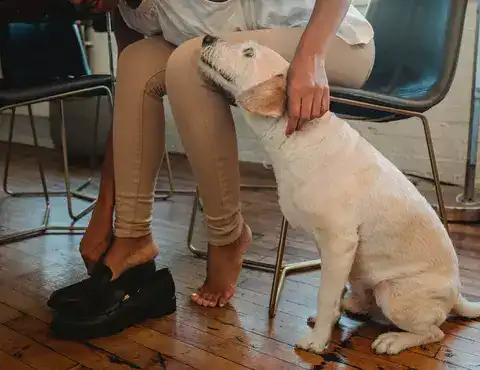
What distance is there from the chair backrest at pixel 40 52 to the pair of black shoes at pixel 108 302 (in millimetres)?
1141

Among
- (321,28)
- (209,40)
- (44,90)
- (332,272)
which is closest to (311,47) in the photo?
(321,28)

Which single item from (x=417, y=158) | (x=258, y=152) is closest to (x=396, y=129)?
(x=417, y=158)

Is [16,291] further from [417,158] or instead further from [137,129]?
[417,158]

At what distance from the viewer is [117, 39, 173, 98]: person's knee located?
129 cm

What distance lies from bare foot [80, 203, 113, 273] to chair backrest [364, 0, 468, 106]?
0.75 meters

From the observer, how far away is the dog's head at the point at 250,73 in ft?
3.65

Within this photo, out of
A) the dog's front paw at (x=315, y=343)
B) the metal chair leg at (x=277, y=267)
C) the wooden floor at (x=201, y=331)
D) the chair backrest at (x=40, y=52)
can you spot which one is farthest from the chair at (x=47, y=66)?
the dog's front paw at (x=315, y=343)

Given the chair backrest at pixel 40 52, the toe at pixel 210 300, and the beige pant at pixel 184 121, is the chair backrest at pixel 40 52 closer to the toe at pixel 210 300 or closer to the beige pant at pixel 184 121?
the beige pant at pixel 184 121

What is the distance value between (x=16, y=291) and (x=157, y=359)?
0.52 metres

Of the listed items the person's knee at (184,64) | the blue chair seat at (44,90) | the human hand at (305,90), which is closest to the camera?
the human hand at (305,90)

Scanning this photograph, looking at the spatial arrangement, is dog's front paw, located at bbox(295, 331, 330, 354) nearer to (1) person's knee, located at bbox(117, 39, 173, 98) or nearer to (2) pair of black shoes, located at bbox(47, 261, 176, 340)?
(2) pair of black shoes, located at bbox(47, 261, 176, 340)

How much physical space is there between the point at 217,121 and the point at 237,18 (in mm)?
239

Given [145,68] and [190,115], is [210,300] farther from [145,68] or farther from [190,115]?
[145,68]

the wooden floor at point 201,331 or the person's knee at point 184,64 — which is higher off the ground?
the person's knee at point 184,64
